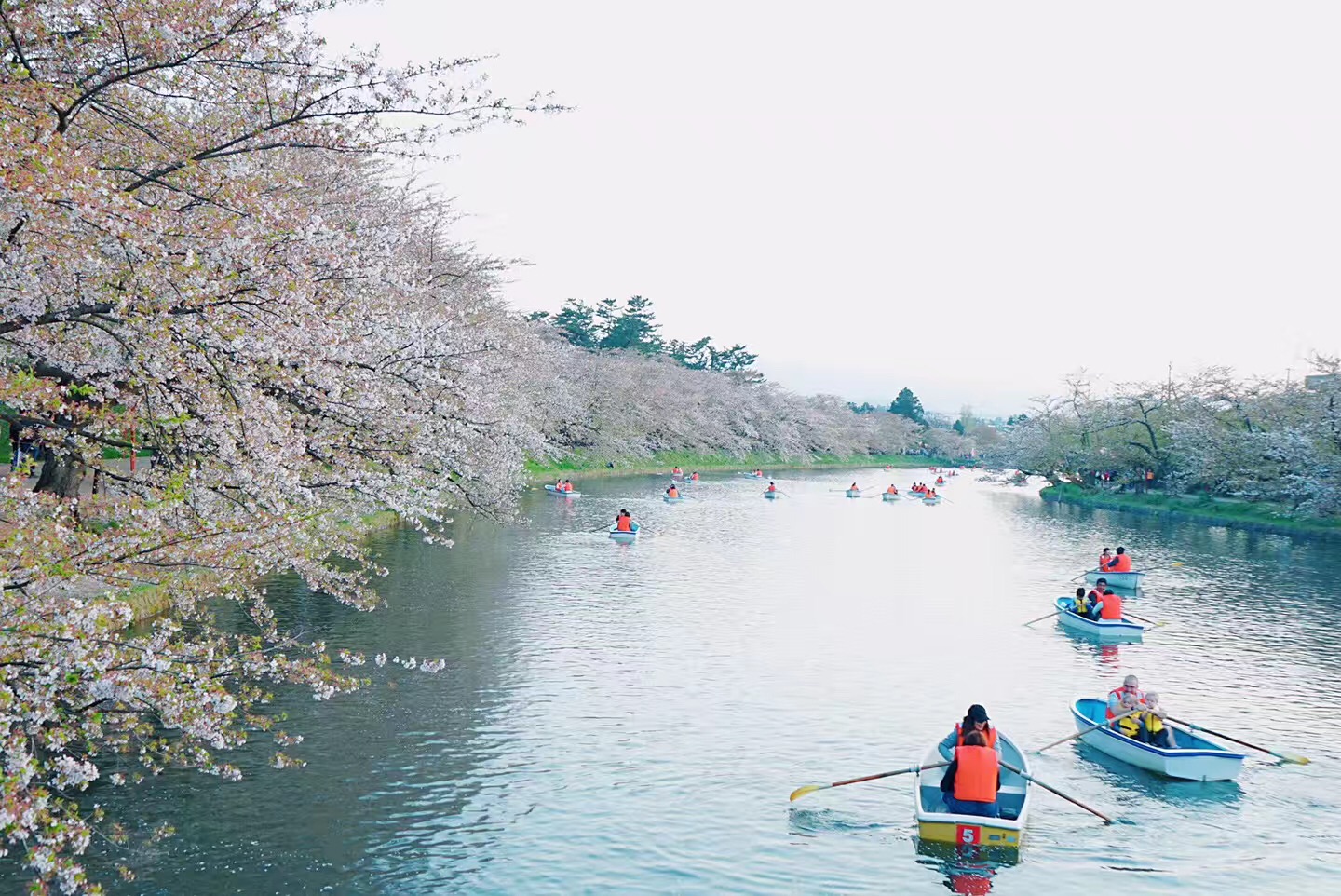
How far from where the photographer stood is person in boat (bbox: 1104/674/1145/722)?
55.3ft

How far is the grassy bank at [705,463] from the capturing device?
7394cm

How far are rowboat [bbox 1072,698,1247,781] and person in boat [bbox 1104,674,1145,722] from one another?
359 mm

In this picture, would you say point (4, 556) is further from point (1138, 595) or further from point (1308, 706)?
point (1138, 595)

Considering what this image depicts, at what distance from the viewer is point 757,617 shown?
27031 mm

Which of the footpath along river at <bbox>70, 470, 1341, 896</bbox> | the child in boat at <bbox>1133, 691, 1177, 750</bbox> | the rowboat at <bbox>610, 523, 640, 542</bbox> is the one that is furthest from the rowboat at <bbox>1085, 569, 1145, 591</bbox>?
the child in boat at <bbox>1133, 691, 1177, 750</bbox>

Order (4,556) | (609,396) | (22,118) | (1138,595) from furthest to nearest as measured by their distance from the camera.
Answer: (609,396) < (1138,595) < (22,118) < (4,556)

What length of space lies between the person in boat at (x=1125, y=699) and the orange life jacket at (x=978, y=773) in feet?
15.1

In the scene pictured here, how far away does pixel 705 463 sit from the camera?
98688mm

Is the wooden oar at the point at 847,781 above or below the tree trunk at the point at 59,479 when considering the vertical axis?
below

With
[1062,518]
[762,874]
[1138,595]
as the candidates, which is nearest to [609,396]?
[1062,518]

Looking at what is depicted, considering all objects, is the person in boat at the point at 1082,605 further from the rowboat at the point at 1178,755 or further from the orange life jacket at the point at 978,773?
the orange life jacket at the point at 978,773

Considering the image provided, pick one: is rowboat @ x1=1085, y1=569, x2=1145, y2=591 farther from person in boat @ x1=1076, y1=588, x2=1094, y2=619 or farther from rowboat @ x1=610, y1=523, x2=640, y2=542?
rowboat @ x1=610, y1=523, x2=640, y2=542

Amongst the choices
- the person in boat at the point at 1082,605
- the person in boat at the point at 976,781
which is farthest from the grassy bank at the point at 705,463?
the person in boat at the point at 976,781

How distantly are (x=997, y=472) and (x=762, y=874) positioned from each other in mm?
110957
